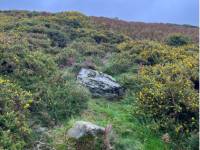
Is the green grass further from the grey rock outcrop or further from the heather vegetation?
the grey rock outcrop

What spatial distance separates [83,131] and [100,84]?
3.58 m

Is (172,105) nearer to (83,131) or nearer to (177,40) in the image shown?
(83,131)

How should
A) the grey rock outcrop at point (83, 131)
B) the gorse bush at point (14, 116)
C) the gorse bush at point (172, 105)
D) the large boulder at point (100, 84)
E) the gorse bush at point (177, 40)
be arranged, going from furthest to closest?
the gorse bush at point (177, 40) → the large boulder at point (100, 84) → the gorse bush at point (172, 105) → the grey rock outcrop at point (83, 131) → the gorse bush at point (14, 116)

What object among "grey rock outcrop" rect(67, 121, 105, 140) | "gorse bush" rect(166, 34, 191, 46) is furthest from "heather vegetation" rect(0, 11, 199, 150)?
"gorse bush" rect(166, 34, 191, 46)

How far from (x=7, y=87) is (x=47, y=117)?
39.8 inches

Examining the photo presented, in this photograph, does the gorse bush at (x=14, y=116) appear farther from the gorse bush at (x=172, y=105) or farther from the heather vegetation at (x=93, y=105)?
the gorse bush at (x=172, y=105)

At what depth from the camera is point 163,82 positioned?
1012cm

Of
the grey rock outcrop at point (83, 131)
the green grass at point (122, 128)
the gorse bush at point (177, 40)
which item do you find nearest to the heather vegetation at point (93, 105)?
the green grass at point (122, 128)

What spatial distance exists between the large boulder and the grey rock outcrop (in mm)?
3008

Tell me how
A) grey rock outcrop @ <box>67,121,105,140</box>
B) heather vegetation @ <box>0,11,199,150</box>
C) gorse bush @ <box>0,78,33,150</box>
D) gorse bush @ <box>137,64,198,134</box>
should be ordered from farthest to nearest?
gorse bush @ <box>137,64,198,134</box>
heather vegetation @ <box>0,11,199,150</box>
grey rock outcrop @ <box>67,121,105,140</box>
gorse bush @ <box>0,78,33,150</box>

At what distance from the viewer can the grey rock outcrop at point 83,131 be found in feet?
24.2

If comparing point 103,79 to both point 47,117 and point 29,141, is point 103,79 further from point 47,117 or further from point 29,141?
point 29,141

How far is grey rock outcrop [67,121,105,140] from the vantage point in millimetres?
7375

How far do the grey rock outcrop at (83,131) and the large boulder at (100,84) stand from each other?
301 cm
